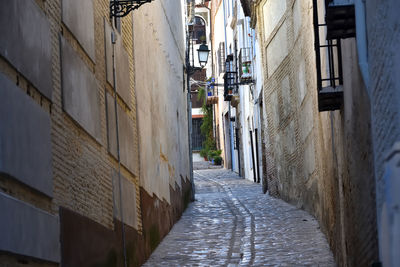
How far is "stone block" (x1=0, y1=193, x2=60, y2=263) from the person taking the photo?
18.3ft

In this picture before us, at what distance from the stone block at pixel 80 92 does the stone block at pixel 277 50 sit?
918 cm

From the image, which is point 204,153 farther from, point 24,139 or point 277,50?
point 24,139

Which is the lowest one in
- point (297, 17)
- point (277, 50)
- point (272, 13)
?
point (277, 50)

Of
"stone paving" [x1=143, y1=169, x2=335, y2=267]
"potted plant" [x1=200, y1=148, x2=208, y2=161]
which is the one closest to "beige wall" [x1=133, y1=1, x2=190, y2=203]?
"stone paving" [x1=143, y1=169, x2=335, y2=267]

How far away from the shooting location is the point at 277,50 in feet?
62.5

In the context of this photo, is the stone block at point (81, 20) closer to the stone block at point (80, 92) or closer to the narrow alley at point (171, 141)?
the narrow alley at point (171, 141)

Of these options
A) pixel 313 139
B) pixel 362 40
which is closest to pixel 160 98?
pixel 313 139

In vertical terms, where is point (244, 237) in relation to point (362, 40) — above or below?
below

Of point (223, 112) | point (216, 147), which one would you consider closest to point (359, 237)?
point (223, 112)

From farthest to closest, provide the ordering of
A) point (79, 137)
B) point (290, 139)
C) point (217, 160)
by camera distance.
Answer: point (217, 160), point (290, 139), point (79, 137)

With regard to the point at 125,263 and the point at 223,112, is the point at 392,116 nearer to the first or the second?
the point at 125,263

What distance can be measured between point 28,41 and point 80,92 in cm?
191

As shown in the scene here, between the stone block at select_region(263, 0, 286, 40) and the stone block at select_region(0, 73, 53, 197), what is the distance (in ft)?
38.5

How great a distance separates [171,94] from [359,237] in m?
10.9
